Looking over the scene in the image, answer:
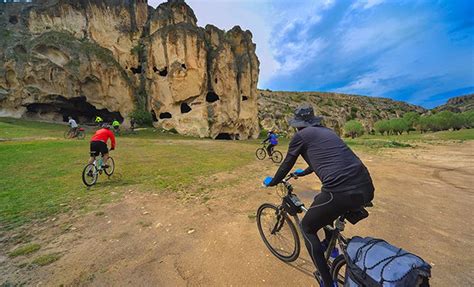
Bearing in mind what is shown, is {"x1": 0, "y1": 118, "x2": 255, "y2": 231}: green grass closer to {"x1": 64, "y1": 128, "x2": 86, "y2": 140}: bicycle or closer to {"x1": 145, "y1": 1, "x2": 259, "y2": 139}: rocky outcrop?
{"x1": 64, "y1": 128, "x2": 86, "y2": 140}: bicycle

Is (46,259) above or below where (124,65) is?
below

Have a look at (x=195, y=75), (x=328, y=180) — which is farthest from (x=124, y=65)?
(x=328, y=180)

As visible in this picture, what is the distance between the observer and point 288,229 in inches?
145

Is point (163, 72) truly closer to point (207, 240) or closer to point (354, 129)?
point (207, 240)

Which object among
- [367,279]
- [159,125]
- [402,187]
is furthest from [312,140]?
[159,125]

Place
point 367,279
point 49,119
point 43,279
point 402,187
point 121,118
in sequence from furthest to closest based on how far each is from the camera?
point 121,118
point 49,119
point 402,187
point 43,279
point 367,279

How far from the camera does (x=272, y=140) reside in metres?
14.0

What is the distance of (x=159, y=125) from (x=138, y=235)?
118ft

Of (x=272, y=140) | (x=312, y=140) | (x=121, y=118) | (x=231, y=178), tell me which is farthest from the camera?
(x=121, y=118)

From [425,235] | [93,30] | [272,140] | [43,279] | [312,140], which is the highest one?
[93,30]

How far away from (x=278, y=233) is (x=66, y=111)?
154 feet

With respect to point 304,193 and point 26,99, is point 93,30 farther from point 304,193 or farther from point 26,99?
point 304,193

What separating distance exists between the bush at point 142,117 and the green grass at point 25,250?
3611 cm

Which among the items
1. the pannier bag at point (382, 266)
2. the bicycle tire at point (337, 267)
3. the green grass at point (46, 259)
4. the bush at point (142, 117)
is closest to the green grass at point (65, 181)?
the green grass at point (46, 259)
